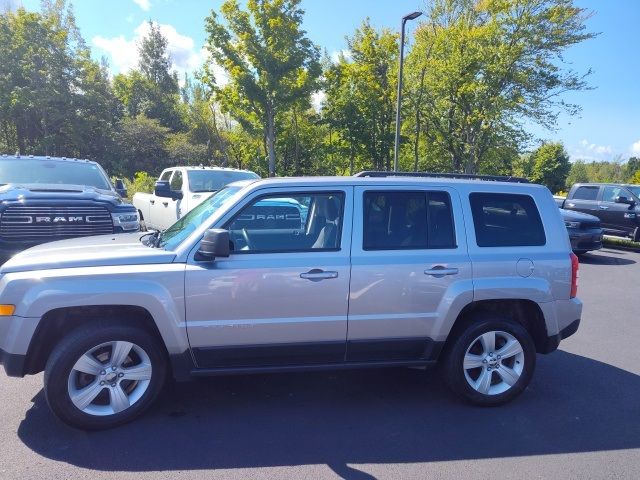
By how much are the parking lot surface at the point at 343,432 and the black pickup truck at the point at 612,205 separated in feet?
36.7

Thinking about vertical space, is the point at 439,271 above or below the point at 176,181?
below

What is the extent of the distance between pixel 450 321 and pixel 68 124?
1230 inches

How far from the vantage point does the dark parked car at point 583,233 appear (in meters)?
11.7

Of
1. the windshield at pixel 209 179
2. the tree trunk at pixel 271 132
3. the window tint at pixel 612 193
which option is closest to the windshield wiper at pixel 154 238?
the windshield at pixel 209 179

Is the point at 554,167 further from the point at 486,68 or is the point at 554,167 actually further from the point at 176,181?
the point at 176,181

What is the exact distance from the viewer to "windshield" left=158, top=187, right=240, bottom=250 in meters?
3.75

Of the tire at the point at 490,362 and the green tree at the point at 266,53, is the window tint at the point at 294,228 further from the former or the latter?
the green tree at the point at 266,53

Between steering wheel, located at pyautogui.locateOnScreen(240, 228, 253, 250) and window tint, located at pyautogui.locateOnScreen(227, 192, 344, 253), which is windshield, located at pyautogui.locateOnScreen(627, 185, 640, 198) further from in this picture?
steering wheel, located at pyautogui.locateOnScreen(240, 228, 253, 250)

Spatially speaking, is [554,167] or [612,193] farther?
[554,167]

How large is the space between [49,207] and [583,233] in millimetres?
11442

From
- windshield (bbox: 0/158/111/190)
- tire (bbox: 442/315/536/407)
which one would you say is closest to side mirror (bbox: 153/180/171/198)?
windshield (bbox: 0/158/111/190)

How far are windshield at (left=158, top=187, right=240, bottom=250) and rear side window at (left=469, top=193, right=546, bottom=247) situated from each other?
6.84 ft

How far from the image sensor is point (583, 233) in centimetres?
1170

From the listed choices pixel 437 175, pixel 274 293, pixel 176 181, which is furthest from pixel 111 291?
pixel 176 181
